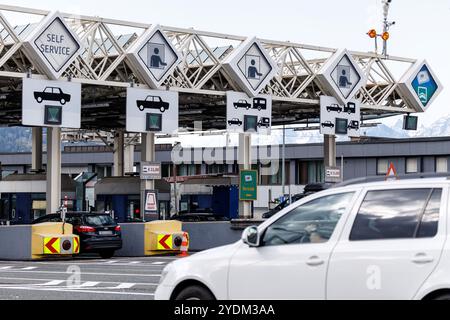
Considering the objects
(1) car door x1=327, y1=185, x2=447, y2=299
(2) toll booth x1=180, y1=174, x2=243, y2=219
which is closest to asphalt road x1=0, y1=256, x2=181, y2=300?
(1) car door x1=327, y1=185, x2=447, y2=299

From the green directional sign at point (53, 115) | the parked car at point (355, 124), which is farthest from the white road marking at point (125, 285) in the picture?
the parked car at point (355, 124)

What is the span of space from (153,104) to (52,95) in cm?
521

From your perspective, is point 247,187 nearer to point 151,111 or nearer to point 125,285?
point 151,111

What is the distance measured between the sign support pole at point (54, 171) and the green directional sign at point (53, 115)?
3806 millimetres

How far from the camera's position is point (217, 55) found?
157 ft

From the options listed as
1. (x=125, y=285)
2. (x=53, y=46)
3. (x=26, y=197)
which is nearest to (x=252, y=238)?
(x=125, y=285)

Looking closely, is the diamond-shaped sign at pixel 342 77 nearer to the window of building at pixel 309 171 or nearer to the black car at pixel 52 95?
the black car at pixel 52 95

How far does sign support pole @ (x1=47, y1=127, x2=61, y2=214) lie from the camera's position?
4425 cm

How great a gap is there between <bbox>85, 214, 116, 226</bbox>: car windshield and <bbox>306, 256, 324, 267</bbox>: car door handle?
24665mm

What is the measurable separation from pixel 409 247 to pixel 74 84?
33.5 m

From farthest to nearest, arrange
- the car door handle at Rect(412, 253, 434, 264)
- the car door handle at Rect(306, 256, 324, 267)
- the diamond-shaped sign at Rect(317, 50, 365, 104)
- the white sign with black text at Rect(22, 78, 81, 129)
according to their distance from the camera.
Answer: the diamond-shaped sign at Rect(317, 50, 365, 104) → the white sign with black text at Rect(22, 78, 81, 129) → the car door handle at Rect(306, 256, 324, 267) → the car door handle at Rect(412, 253, 434, 264)

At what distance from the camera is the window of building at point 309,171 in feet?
307

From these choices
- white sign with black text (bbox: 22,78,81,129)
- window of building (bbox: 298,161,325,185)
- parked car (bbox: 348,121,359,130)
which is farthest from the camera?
window of building (bbox: 298,161,325,185)

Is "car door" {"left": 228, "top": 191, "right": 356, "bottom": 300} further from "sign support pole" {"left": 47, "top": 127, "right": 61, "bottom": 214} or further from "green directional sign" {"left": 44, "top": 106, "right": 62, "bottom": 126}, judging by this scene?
"sign support pole" {"left": 47, "top": 127, "right": 61, "bottom": 214}
